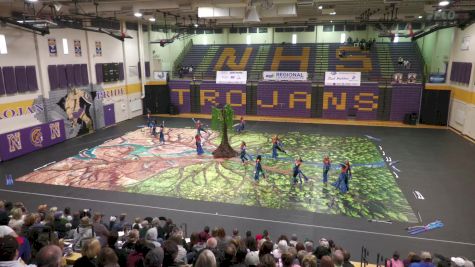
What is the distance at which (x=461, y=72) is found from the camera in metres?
21.5

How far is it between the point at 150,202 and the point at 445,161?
1329 cm

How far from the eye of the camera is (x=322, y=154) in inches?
682

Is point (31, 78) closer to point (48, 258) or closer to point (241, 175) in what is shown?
point (241, 175)

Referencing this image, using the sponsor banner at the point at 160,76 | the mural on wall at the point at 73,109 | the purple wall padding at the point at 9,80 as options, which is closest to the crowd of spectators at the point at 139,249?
the purple wall padding at the point at 9,80

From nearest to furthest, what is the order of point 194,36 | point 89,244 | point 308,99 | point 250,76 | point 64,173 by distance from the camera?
1. point 89,244
2. point 64,173
3. point 308,99
4. point 250,76
5. point 194,36

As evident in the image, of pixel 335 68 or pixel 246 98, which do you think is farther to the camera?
pixel 335 68

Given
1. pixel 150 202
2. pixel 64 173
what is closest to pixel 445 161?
pixel 150 202

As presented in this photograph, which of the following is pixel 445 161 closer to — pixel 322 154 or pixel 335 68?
pixel 322 154

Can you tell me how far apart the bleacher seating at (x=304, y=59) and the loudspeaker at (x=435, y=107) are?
4339 millimetres

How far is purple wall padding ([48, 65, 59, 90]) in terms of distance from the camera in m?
19.1

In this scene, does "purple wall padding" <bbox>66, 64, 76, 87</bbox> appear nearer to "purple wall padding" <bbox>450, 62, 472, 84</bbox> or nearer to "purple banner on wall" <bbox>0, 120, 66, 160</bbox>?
"purple banner on wall" <bbox>0, 120, 66, 160</bbox>

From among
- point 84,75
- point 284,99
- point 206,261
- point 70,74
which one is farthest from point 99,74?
point 206,261

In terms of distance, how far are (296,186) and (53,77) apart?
14.7 meters

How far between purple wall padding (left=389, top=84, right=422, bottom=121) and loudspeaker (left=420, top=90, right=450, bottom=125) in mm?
464
